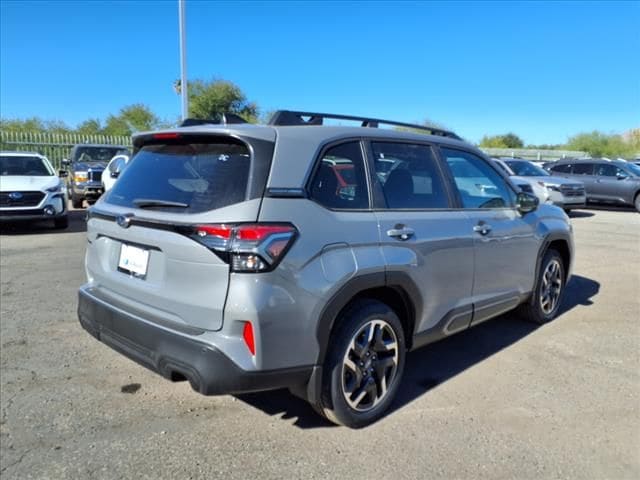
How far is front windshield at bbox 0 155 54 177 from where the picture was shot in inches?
431

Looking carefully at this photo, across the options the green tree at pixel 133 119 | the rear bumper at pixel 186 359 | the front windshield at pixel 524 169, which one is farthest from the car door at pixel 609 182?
the green tree at pixel 133 119

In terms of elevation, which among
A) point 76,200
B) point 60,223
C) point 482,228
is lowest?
point 60,223

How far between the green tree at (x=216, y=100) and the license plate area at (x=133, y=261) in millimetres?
29968

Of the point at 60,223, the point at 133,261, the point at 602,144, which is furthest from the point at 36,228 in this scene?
the point at 602,144

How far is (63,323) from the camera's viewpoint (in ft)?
16.1

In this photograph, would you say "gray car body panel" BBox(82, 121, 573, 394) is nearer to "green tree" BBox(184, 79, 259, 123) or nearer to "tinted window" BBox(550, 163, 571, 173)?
"tinted window" BBox(550, 163, 571, 173)

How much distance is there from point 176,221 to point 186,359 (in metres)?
0.71

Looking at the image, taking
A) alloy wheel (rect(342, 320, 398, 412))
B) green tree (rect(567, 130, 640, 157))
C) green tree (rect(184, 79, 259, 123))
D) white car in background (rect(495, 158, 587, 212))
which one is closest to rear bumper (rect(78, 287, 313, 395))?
alloy wheel (rect(342, 320, 398, 412))

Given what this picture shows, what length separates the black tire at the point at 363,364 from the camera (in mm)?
2932

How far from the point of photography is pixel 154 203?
2889 millimetres

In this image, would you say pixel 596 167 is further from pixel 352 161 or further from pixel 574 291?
pixel 352 161

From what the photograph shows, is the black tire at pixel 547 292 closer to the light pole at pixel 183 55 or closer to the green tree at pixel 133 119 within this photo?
the light pole at pixel 183 55

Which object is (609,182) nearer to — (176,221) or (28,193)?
(28,193)

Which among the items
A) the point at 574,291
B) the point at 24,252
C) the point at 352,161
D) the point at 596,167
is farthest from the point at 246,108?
the point at 352,161
